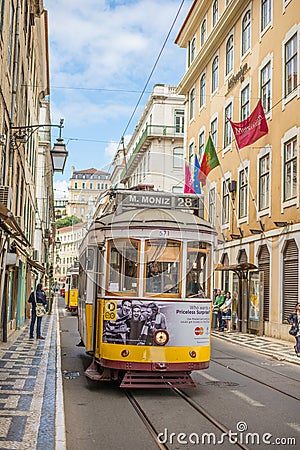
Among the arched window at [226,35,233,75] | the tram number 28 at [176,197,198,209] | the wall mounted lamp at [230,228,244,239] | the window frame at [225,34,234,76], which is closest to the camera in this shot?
the tram number 28 at [176,197,198,209]

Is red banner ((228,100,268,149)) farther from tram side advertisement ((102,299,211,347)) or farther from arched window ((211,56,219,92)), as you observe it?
tram side advertisement ((102,299,211,347))

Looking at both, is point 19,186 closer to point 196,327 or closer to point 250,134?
point 250,134

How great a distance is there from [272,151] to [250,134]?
241cm

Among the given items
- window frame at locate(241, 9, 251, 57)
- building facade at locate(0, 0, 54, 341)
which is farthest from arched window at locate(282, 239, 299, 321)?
window frame at locate(241, 9, 251, 57)

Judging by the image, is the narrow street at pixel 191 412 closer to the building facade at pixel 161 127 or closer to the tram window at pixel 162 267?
the tram window at pixel 162 267

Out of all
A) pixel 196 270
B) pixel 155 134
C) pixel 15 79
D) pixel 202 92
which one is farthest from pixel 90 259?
pixel 155 134

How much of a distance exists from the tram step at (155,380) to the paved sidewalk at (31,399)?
3.85 ft

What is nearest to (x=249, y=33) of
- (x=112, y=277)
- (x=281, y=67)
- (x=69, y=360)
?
(x=281, y=67)

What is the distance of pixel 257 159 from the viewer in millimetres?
27672

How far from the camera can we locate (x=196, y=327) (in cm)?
1116

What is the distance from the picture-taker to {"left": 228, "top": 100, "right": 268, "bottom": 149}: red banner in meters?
22.9

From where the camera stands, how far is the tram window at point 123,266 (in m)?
11.2

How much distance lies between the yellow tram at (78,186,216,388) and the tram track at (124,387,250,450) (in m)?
0.28

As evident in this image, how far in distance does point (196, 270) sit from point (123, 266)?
1.29m
